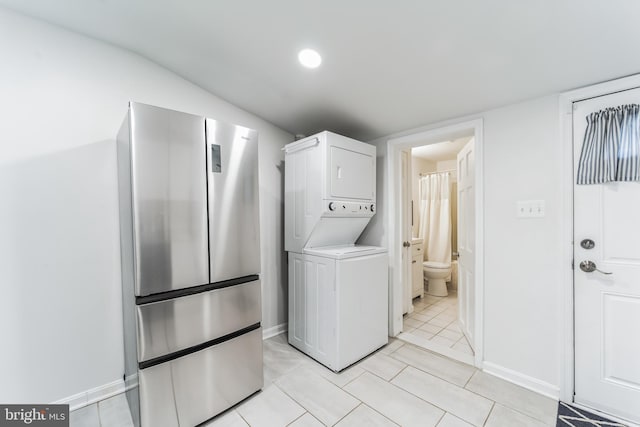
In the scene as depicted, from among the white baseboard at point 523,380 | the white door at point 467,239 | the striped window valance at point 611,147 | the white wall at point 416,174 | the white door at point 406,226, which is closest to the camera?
the striped window valance at point 611,147

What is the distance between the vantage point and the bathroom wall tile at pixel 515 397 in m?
1.61

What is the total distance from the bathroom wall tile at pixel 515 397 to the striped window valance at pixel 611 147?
5.03 ft

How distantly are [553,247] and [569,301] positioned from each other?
377 millimetres

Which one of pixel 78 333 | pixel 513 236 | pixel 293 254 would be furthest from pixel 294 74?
pixel 78 333

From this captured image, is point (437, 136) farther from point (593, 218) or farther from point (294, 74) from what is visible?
point (294, 74)

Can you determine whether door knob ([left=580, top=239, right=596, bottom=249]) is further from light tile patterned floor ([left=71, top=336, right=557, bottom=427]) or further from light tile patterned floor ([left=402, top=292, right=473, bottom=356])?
light tile patterned floor ([left=402, top=292, right=473, bottom=356])

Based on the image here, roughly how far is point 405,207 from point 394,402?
2162 millimetres

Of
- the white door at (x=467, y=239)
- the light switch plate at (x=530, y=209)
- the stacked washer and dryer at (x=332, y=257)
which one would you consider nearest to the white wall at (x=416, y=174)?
the white door at (x=467, y=239)

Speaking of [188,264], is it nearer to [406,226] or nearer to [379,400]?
[379,400]

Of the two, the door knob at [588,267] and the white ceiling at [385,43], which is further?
the door knob at [588,267]

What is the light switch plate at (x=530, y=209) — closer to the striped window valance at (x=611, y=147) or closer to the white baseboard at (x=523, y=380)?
the striped window valance at (x=611, y=147)

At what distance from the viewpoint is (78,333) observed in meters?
1.71

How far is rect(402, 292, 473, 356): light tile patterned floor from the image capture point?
8.35 ft

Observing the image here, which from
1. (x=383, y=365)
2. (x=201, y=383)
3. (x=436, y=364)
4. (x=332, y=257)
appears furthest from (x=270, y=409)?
(x=436, y=364)
